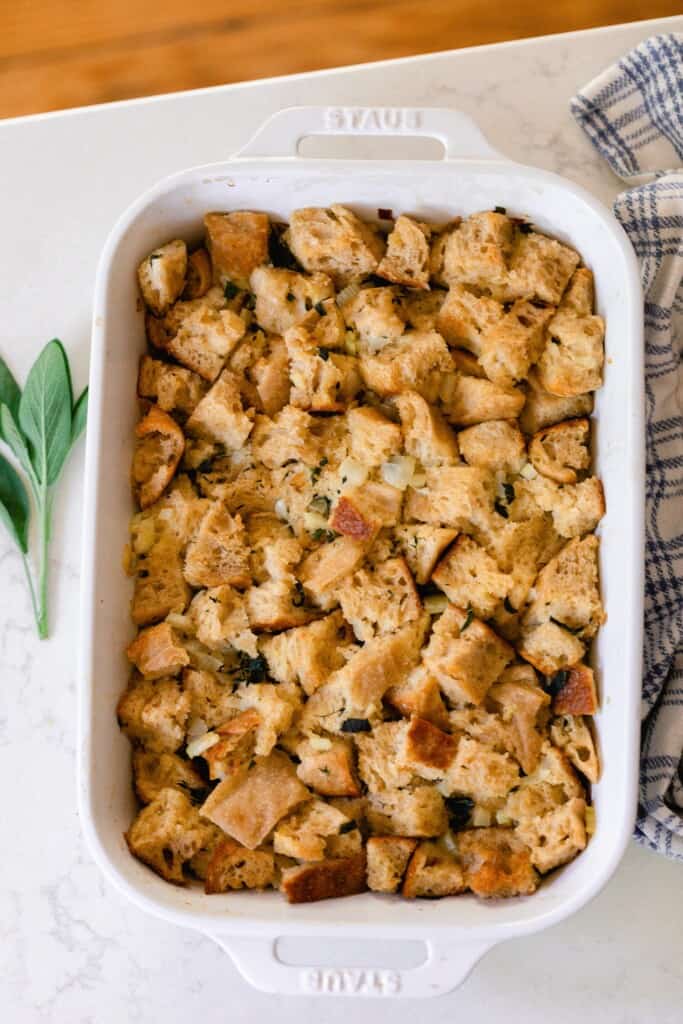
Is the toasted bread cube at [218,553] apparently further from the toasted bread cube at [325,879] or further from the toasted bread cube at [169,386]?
the toasted bread cube at [325,879]

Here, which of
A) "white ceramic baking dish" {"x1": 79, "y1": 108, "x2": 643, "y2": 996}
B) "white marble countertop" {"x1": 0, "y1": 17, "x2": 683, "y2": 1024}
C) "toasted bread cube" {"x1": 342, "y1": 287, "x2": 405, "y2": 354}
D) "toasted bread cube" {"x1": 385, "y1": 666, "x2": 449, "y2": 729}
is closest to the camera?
"white ceramic baking dish" {"x1": 79, "y1": 108, "x2": 643, "y2": 996}

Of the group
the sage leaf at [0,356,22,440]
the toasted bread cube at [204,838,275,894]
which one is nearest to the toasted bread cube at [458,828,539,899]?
the toasted bread cube at [204,838,275,894]

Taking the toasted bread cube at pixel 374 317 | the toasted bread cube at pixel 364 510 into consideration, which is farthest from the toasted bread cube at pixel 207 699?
the toasted bread cube at pixel 374 317

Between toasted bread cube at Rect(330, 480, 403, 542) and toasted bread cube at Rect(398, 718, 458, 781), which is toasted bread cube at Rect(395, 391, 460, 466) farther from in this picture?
toasted bread cube at Rect(398, 718, 458, 781)

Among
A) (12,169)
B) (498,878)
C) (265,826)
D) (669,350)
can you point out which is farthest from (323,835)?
(12,169)

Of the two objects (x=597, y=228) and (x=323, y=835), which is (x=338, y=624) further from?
(x=597, y=228)

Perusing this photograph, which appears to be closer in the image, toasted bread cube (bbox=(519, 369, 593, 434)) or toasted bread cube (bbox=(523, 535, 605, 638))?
toasted bread cube (bbox=(523, 535, 605, 638))
